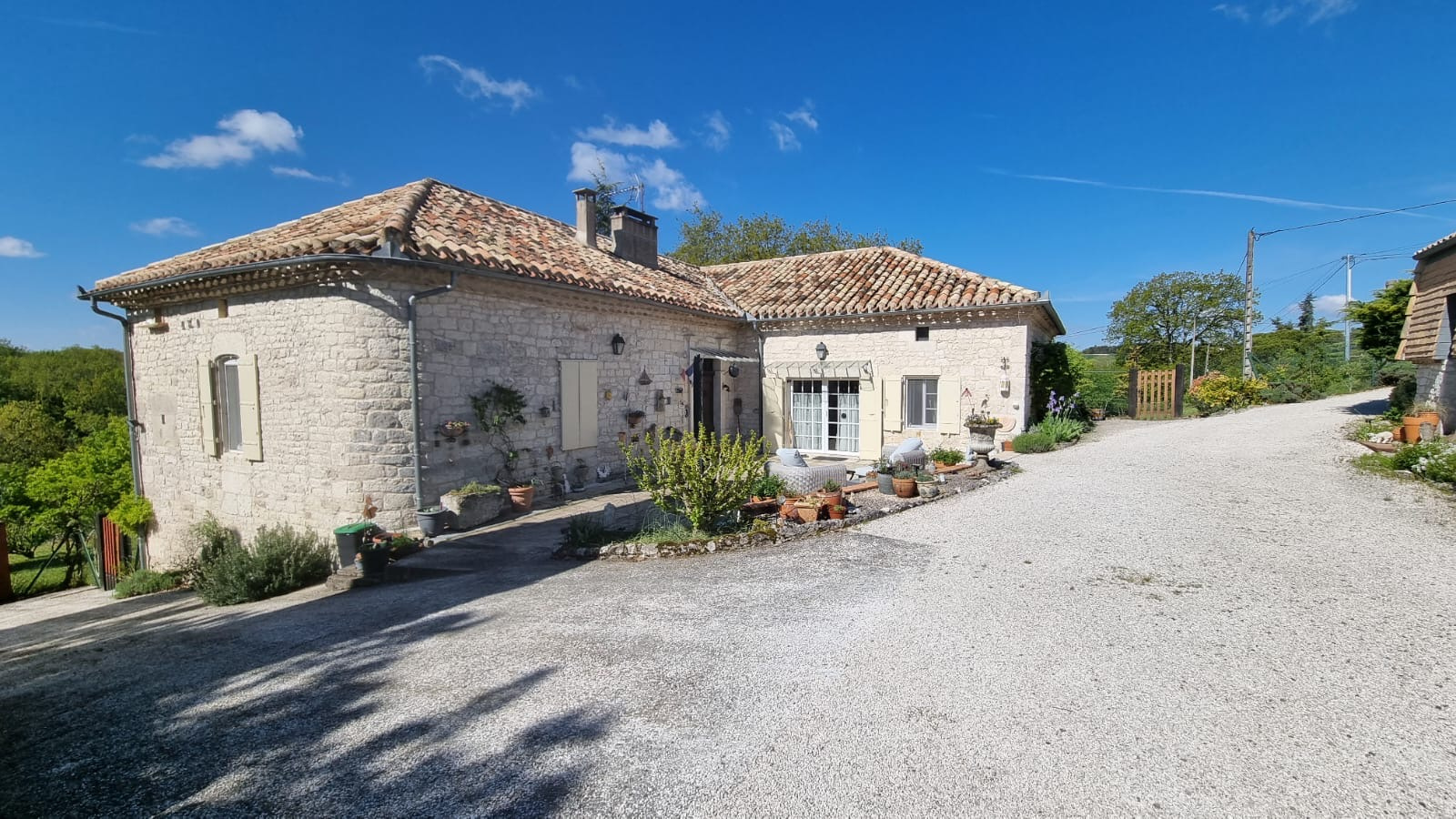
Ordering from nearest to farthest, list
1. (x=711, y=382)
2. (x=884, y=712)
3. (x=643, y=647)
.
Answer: (x=884, y=712), (x=643, y=647), (x=711, y=382)

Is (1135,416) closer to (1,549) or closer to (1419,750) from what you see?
(1419,750)

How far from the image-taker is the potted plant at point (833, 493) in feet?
24.3

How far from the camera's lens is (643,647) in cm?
397

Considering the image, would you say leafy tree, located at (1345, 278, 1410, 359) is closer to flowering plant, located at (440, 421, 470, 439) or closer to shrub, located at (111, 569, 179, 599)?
flowering plant, located at (440, 421, 470, 439)

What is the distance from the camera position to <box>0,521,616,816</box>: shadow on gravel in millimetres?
2568

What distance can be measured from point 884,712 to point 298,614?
17.0ft

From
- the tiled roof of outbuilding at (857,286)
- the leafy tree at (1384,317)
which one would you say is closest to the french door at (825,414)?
the tiled roof of outbuilding at (857,286)

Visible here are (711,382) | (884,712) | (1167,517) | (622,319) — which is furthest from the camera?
(711,382)

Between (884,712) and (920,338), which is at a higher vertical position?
(920,338)

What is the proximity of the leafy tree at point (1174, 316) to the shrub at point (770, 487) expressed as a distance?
109 feet

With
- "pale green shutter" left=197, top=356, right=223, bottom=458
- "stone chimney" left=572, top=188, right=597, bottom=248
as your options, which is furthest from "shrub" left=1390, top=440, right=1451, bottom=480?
"pale green shutter" left=197, top=356, right=223, bottom=458

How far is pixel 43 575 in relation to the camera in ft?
47.4

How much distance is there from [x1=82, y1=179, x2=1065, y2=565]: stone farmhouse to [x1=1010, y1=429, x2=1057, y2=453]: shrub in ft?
0.90

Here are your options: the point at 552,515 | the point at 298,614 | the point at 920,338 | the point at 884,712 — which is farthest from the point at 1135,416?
the point at 298,614
